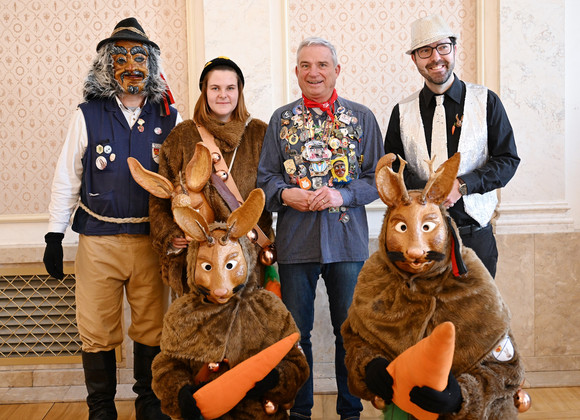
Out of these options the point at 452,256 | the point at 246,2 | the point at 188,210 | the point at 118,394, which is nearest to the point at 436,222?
the point at 452,256

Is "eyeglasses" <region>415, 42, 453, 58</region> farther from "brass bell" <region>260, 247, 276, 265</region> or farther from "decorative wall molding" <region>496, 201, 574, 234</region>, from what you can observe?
"decorative wall molding" <region>496, 201, 574, 234</region>

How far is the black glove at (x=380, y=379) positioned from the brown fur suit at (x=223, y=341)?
0.32 metres

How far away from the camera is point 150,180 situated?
2.49 metres

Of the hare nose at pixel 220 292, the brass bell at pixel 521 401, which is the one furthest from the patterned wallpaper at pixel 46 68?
the brass bell at pixel 521 401

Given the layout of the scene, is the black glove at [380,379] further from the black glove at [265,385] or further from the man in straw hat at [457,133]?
the man in straw hat at [457,133]

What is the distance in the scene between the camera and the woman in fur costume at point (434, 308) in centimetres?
186

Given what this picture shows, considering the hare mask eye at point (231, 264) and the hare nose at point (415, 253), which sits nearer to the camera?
the hare nose at point (415, 253)

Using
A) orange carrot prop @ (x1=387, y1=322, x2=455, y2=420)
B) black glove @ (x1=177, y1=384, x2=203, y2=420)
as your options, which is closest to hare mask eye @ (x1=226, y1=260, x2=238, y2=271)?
black glove @ (x1=177, y1=384, x2=203, y2=420)

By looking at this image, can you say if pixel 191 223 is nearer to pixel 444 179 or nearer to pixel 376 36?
pixel 444 179

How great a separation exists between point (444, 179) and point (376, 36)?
1.81 m

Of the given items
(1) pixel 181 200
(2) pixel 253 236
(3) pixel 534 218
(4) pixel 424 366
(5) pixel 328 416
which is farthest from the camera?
(3) pixel 534 218

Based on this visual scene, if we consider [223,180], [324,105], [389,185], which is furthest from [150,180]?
[389,185]

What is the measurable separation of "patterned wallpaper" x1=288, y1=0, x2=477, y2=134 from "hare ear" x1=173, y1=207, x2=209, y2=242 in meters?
1.61

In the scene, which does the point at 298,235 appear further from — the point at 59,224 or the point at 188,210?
the point at 59,224
